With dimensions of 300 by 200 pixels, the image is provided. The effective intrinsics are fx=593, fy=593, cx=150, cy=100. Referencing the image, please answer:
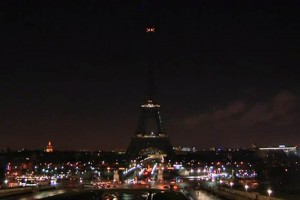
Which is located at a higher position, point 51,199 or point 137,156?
point 137,156

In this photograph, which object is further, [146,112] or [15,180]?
[146,112]

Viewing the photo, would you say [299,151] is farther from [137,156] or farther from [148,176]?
[148,176]

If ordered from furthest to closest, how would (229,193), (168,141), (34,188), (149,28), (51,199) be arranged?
(168,141) → (149,28) → (34,188) → (229,193) → (51,199)

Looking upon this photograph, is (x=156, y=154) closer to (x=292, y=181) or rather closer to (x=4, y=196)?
(x=292, y=181)

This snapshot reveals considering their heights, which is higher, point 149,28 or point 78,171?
point 149,28

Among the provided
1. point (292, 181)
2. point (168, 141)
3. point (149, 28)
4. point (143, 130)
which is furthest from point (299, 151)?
point (292, 181)

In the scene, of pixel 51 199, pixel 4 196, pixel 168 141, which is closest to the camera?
pixel 51 199

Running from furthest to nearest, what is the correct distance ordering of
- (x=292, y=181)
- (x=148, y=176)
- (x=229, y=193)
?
(x=148, y=176) < (x=292, y=181) < (x=229, y=193)

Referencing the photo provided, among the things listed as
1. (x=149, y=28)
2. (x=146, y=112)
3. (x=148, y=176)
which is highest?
(x=149, y=28)

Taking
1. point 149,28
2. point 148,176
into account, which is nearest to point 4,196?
point 148,176
